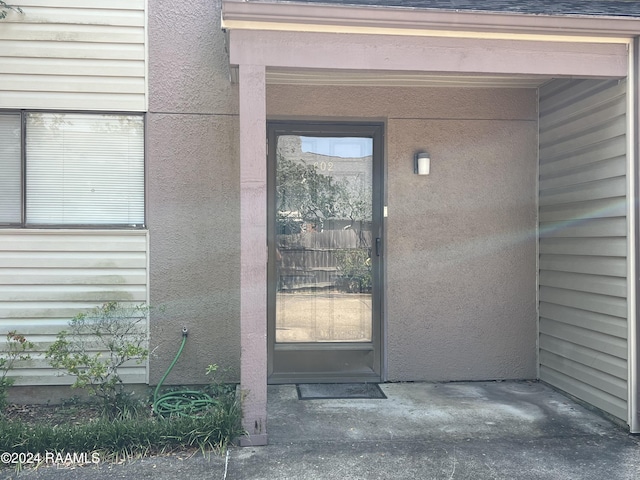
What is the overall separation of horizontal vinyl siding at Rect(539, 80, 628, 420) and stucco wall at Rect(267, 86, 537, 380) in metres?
0.21

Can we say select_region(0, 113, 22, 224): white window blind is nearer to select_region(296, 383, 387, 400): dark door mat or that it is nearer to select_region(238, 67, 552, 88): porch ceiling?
select_region(238, 67, 552, 88): porch ceiling

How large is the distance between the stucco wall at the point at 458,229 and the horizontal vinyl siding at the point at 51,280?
242 cm

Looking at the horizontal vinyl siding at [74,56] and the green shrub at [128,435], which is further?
the horizontal vinyl siding at [74,56]

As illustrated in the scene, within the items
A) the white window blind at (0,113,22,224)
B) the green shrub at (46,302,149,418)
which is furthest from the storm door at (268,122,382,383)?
the white window blind at (0,113,22,224)

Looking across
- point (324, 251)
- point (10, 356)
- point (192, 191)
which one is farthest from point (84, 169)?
point (324, 251)

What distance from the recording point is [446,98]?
5090mm

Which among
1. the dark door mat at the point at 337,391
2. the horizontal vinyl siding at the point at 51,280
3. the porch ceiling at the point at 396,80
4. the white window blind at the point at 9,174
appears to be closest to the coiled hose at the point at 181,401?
the horizontal vinyl siding at the point at 51,280

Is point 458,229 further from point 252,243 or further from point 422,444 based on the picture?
point 252,243

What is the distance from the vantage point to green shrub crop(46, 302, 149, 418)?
399cm

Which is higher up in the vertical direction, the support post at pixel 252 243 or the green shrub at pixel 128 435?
the support post at pixel 252 243

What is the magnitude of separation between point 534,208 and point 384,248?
1.60 meters

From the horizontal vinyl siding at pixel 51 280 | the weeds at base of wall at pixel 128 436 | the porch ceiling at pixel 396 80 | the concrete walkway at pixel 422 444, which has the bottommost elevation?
the concrete walkway at pixel 422 444

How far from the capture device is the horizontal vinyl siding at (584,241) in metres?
4.04

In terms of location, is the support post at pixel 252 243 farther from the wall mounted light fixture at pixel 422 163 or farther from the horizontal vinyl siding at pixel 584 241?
the horizontal vinyl siding at pixel 584 241
